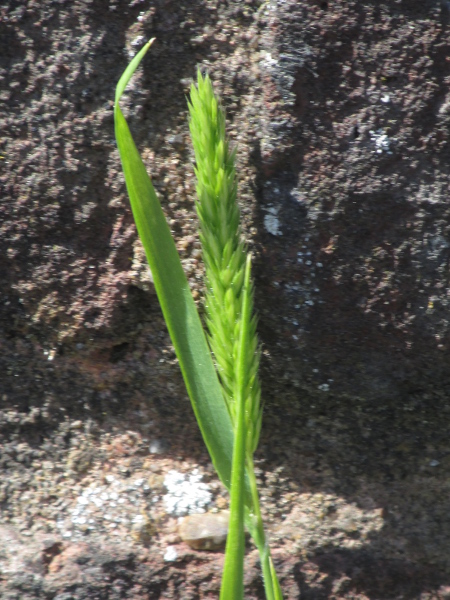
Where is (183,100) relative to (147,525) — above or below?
above

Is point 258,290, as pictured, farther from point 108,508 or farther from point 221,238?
point 108,508

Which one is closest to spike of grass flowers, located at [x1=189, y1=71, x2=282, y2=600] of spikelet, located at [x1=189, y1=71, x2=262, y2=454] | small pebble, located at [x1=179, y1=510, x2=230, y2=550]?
spikelet, located at [x1=189, y1=71, x2=262, y2=454]

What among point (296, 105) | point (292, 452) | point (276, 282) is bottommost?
point (292, 452)

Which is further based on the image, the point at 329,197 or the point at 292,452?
the point at 292,452

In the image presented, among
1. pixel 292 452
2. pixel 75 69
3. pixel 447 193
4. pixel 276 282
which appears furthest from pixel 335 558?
pixel 75 69

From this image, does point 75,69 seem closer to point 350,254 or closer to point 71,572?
point 350,254

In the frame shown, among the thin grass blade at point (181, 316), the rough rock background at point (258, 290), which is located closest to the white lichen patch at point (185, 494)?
the rough rock background at point (258, 290)

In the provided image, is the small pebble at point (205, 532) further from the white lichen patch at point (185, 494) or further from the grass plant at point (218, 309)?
the grass plant at point (218, 309)
